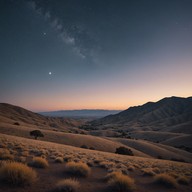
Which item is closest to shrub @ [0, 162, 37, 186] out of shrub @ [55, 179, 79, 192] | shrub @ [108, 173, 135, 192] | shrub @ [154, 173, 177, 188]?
shrub @ [55, 179, 79, 192]

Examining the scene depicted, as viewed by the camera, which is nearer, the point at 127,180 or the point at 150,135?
the point at 127,180

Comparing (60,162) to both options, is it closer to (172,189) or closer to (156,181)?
(156,181)

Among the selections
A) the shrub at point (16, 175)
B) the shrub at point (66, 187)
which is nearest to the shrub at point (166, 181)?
the shrub at point (66, 187)

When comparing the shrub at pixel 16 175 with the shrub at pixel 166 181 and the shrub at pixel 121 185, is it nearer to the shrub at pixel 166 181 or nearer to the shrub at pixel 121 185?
the shrub at pixel 121 185

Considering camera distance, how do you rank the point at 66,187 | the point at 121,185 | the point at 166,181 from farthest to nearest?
the point at 166,181, the point at 121,185, the point at 66,187

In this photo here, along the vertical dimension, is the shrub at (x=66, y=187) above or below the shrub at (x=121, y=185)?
above

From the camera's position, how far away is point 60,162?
13.6 metres

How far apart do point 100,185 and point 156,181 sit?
14.1 ft

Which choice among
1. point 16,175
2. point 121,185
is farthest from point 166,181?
point 16,175

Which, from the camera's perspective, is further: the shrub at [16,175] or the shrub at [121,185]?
the shrub at [121,185]

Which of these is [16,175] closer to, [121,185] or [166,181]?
[121,185]

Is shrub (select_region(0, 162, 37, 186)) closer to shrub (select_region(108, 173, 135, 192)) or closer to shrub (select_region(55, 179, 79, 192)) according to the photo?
shrub (select_region(55, 179, 79, 192))

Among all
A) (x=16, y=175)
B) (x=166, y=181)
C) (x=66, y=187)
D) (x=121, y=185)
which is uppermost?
(x=16, y=175)

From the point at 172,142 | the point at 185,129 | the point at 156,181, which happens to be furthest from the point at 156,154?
the point at 185,129
